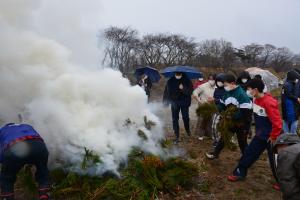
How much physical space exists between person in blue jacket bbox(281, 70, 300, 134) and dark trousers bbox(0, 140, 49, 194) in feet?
17.9

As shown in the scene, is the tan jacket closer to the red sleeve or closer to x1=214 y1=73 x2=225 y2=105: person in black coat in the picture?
x1=214 y1=73 x2=225 y2=105: person in black coat

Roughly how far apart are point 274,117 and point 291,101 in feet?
8.90

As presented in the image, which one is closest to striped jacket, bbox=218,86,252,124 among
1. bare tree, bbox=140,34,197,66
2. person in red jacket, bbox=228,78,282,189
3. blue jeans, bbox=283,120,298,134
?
person in red jacket, bbox=228,78,282,189

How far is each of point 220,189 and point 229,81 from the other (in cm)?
200

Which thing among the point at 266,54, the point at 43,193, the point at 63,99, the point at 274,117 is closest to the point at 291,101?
the point at 274,117

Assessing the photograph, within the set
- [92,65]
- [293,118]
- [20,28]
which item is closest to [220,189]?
[293,118]

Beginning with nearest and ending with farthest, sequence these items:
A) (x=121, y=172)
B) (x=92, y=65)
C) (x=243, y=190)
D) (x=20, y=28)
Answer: (x=121, y=172)
(x=243, y=190)
(x=20, y=28)
(x=92, y=65)

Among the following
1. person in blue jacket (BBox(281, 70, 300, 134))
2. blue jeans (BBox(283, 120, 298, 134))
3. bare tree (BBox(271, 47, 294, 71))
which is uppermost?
person in blue jacket (BBox(281, 70, 300, 134))

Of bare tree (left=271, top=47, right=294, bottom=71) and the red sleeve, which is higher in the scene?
the red sleeve

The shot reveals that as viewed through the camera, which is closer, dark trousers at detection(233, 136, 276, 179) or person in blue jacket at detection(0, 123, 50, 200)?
person in blue jacket at detection(0, 123, 50, 200)

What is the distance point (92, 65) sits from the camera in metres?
8.11

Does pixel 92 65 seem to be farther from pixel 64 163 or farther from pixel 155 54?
pixel 155 54

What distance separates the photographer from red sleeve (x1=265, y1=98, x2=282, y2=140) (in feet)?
19.2

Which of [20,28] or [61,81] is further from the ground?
[20,28]
